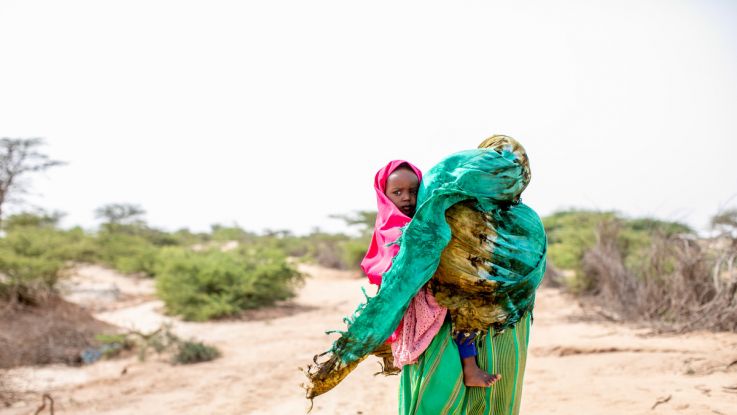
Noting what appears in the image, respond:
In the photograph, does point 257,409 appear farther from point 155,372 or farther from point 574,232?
point 574,232

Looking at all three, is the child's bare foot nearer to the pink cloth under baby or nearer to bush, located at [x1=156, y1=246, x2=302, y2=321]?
the pink cloth under baby

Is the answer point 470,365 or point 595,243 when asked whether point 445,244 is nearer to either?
point 470,365

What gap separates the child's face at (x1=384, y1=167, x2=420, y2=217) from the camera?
6.93ft

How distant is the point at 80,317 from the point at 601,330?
9.05 metres

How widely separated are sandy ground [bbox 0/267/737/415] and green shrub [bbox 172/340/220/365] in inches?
6.3

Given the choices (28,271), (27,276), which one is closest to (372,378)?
(27,276)

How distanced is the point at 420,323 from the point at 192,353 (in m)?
6.12

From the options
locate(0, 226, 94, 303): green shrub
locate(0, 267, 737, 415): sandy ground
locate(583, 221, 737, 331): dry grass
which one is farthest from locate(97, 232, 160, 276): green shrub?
locate(583, 221, 737, 331): dry grass

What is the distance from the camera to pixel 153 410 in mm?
5223

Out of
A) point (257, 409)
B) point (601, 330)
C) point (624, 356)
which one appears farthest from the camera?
point (601, 330)

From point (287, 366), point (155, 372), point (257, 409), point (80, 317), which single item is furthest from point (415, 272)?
point (80, 317)

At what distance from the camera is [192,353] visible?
24.1ft

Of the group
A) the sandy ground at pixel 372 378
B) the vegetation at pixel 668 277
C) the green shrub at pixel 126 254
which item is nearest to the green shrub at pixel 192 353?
the sandy ground at pixel 372 378

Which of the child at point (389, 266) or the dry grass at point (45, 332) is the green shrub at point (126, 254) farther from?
the child at point (389, 266)
